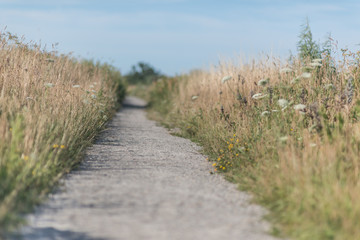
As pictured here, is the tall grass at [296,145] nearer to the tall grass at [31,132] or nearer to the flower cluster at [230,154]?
the flower cluster at [230,154]

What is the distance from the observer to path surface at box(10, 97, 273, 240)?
3283mm

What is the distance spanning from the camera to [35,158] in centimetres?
454

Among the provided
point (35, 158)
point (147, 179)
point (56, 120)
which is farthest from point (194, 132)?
point (35, 158)

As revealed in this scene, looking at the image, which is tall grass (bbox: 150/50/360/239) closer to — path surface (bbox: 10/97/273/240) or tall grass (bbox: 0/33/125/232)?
path surface (bbox: 10/97/273/240)

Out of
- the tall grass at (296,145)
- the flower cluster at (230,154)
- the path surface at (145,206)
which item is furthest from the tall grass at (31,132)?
the tall grass at (296,145)

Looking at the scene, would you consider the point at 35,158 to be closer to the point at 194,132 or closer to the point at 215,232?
the point at 215,232

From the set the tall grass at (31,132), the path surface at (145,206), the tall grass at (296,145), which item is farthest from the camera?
the tall grass at (31,132)

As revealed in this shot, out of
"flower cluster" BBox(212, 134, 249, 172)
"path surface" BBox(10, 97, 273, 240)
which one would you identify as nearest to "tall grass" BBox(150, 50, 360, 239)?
"flower cluster" BBox(212, 134, 249, 172)

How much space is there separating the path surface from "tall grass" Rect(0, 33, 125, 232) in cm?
22

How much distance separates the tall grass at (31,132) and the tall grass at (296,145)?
230 centimetres

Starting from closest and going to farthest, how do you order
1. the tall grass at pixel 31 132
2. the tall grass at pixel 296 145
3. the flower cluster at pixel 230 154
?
the tall grass at pixel 296 145
the tall grass at pixel 31 132
the flower cluster at pixel 230 154

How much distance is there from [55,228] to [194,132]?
632 cm

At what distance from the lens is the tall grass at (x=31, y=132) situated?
396 centimetres

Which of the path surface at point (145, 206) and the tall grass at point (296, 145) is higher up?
the tall grass at point (296, 145)
